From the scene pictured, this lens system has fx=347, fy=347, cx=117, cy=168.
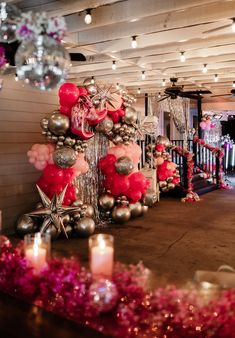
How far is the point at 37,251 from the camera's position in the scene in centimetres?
201

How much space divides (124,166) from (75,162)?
3.00 ft

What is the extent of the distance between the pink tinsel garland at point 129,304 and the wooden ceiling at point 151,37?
2.49 meters

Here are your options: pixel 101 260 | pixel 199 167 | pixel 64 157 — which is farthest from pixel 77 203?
pixel 199 167

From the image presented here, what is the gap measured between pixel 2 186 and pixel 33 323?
372 cm

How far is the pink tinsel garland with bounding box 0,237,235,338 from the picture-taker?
5.21 feet

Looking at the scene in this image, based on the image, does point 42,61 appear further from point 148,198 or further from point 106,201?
point 148,198

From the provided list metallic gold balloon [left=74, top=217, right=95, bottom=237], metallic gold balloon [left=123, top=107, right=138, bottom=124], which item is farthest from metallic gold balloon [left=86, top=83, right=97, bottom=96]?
metallic gold balloon [left=74, top=217, right=95, bottom=237]

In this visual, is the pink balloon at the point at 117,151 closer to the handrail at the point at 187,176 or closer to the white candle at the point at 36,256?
the handrail at the point at 187,176

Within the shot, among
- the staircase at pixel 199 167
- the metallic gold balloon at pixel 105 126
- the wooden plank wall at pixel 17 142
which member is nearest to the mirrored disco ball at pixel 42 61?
the wooden plank wall at pixel 17 142

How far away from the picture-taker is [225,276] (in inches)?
78.9

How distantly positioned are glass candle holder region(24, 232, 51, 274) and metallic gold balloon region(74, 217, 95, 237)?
279 cm

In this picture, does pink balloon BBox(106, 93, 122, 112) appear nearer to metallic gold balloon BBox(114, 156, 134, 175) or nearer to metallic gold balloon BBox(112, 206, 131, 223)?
metallic gold balloon BBox(114, 156, 134, 175)

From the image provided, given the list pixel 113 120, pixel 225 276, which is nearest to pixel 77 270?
pixel 225 276

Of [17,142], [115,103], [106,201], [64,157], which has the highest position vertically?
[115,103]
